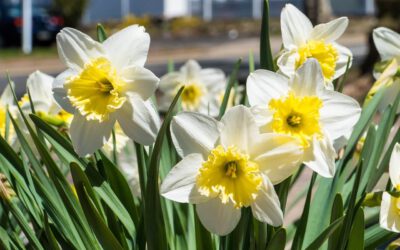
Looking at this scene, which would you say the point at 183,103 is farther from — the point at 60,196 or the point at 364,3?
the point at 364,3

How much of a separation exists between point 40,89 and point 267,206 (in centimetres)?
100

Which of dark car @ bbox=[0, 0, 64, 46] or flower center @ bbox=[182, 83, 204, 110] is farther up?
flower center @ bbox=[182, 83, 204, 110]

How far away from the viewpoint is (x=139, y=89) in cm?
151

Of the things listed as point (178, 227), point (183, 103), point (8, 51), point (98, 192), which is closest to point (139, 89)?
point (98, 192)

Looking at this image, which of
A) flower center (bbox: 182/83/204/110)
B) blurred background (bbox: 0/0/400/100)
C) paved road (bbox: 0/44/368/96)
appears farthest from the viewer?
paved road (bbox: 0/44/368/96)

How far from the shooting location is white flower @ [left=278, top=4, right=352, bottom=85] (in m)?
1.66

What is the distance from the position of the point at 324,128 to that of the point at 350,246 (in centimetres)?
24

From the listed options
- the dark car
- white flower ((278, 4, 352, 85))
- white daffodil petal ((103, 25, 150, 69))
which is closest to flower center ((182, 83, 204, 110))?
white flower ((278, 4, 352, 85))

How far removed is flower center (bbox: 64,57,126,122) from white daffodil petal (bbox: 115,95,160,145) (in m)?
0.03

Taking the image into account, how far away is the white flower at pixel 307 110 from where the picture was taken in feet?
4.70

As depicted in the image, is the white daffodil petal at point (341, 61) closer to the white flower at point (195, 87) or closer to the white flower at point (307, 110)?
the white flower at point (307, 110)

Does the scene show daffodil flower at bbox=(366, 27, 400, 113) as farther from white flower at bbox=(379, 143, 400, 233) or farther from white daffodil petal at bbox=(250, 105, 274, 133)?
white daffodil petal at bbox=(250, 105, 274, 133)

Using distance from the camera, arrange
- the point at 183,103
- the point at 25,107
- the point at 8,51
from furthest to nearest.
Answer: the point at 8,51
the point at 183,103
the point at 25,107

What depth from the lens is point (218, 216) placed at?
4.69 feet
